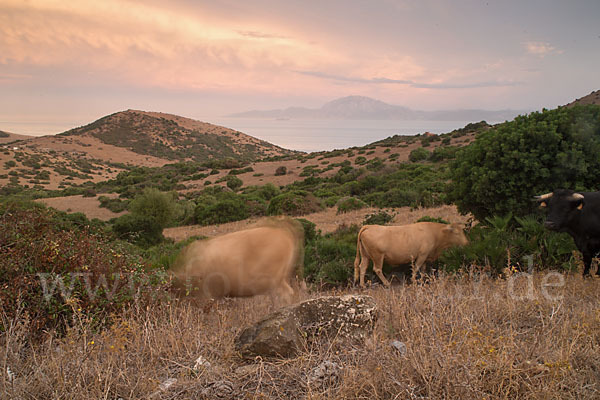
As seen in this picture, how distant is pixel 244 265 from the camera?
468 cm

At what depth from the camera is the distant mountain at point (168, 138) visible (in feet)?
306

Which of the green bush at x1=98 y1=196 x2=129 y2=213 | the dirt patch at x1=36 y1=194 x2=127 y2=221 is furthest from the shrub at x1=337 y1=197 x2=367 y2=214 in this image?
the green bush at x1=98 y1=196 x2=129 y2=213

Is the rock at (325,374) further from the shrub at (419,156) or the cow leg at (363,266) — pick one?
the shrub at (419,156)

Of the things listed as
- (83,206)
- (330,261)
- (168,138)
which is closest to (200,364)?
(330,261)

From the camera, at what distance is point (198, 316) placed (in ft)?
13.9

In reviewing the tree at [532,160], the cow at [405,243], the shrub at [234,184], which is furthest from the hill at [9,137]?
the tree at [532,160]

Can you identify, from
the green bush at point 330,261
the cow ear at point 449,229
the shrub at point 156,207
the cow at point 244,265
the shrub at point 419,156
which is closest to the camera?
the cow at point 244,265

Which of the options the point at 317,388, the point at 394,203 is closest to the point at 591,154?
the point at 317,388

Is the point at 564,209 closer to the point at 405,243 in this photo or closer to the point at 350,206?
the point at 405,243

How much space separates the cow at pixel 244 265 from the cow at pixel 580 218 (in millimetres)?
4290

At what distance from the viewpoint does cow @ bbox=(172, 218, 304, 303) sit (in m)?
4.70

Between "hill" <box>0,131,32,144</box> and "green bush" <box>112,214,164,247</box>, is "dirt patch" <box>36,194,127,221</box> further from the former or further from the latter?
"hill" <box>0,131,32,144</box>

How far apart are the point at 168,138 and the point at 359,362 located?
104 metres

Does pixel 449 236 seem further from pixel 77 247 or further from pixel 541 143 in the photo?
pixel 77 247
